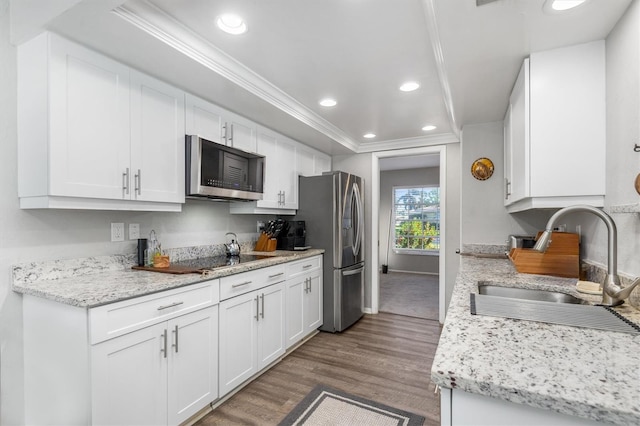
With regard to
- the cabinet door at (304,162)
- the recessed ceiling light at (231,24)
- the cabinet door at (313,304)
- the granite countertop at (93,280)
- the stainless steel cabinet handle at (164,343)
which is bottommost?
the cabinet door at (313,304)

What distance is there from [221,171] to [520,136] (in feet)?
6.83

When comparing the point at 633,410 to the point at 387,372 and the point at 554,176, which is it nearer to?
the point at 554,176

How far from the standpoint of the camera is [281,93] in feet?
8.27

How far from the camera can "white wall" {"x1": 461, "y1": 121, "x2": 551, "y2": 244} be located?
3.01m

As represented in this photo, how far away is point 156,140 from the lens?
79.4 inches

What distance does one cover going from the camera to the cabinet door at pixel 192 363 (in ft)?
5.76

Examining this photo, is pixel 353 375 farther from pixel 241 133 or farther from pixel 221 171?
pixel 241 133

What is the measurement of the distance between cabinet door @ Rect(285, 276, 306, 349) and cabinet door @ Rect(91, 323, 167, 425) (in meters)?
1.29

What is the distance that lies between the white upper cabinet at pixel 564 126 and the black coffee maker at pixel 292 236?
224cm

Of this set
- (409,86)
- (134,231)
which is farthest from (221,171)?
(409,86)

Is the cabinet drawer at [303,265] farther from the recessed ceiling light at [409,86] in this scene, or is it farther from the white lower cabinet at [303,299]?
the recessed ceiling light at [409,86]

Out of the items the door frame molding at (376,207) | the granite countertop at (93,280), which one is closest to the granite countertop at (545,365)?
the granite countertop at (93,280)

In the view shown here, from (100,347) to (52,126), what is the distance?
1097mm

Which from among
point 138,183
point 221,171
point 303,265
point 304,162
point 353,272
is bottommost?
point 353,272
